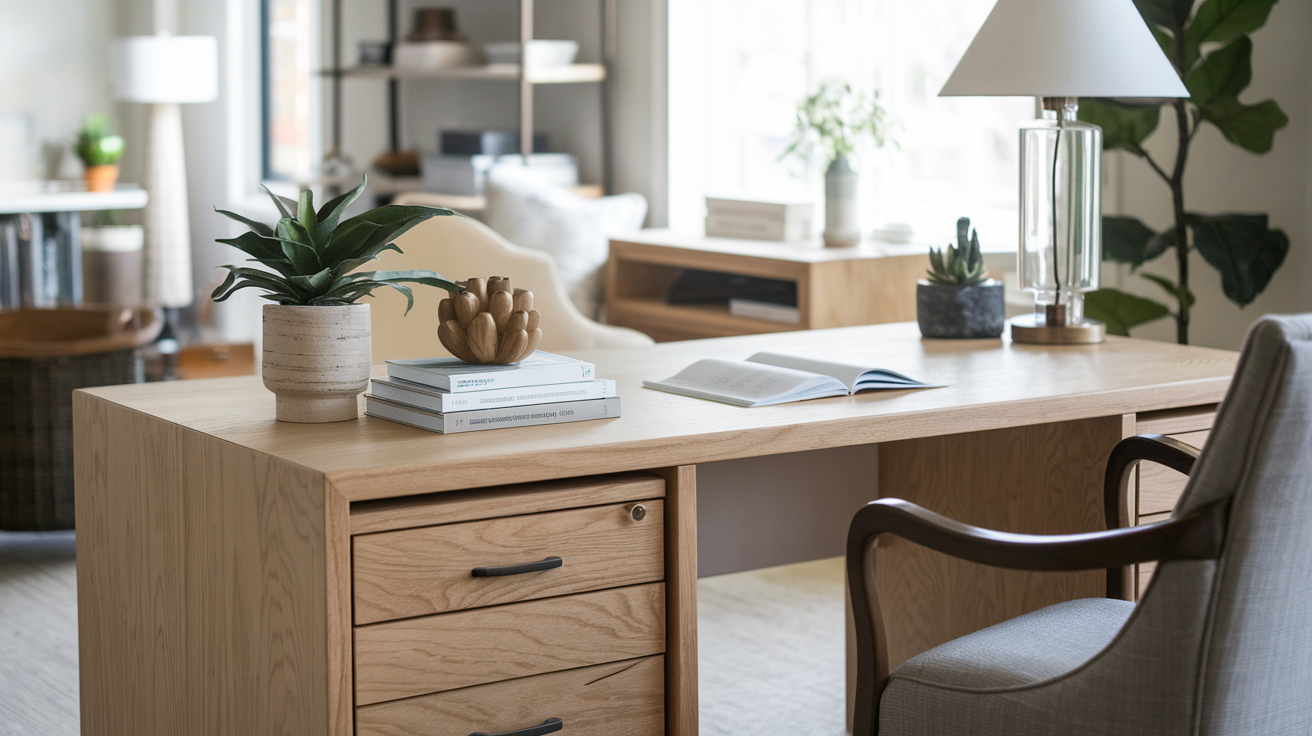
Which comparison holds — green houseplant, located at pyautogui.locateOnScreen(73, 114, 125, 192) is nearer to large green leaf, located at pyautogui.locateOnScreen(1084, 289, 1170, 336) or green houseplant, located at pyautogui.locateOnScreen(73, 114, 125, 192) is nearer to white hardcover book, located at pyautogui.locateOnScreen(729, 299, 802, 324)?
white hardcover book, located at pyautogui.locateOnScreen(729, 299, 802, 324)

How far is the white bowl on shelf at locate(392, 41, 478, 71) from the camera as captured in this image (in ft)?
16.6

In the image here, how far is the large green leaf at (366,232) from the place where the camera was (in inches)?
63.4

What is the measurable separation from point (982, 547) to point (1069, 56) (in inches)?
41.9

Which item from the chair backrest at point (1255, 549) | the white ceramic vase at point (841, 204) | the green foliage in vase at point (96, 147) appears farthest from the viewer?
the green foliage in vase at point (96, 147)

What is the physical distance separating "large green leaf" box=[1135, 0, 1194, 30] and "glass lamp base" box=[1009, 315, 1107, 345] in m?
0.88

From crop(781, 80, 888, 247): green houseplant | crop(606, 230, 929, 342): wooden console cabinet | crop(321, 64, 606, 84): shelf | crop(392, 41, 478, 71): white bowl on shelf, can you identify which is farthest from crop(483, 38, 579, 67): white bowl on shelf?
crop(781, 80, 888, 247): green houseplant

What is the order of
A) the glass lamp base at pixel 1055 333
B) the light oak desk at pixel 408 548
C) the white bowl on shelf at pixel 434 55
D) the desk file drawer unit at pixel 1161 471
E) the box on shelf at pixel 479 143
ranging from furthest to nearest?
the white bowl on shelf at pixel 434 55
the box on shelf at pixel 479 143
the glass lamp base at pixel 1055 333
the desk file drawer unit at pixel 1161 471
the light oak desk at pixel 408 548

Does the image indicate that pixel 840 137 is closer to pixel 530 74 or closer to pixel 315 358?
pixel 530 74

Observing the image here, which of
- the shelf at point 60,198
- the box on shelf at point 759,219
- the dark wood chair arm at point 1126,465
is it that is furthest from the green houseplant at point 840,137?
the shelf at point 60,198

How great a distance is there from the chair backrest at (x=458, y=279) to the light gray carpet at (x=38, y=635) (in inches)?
34.4

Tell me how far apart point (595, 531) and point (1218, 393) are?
985 mm

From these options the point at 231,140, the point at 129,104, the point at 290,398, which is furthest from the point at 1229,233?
the point at 129,104

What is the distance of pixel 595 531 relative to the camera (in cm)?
156

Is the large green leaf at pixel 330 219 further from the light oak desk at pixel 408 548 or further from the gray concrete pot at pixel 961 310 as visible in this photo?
the gray concrete pot at pixel 961 310
